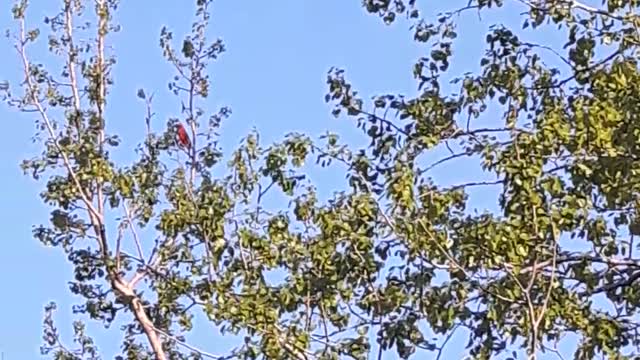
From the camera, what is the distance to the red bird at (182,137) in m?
11.1

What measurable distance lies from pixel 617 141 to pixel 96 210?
526 centimetres

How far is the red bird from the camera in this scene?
1110 centimetres

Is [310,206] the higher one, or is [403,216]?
[310,206]

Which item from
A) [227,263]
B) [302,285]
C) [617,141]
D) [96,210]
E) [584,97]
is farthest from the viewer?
[96,210]

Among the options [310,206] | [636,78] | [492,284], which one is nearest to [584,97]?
[636,78]

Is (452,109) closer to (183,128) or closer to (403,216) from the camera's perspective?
(403,216)

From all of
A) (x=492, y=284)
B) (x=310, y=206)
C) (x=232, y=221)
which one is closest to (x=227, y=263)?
(x=232, y=221)

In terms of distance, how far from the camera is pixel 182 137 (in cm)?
1119

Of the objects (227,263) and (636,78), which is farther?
(227,263)

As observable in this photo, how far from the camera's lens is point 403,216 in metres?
6.73

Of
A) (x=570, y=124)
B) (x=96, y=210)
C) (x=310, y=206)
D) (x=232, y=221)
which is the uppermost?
(x=96, y=210)

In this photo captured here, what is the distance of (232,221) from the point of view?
9.05 m

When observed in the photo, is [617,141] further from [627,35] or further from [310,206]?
[310,206]

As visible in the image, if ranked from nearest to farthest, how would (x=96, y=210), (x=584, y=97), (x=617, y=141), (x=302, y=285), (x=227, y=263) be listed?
(x=617, y=141) < (x=584, y=97) < (x=302, y=285) < (x=227, y=263) < (x=96, y=210)
